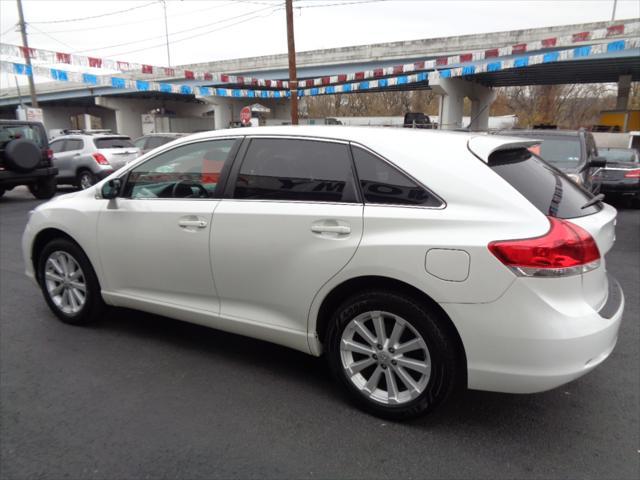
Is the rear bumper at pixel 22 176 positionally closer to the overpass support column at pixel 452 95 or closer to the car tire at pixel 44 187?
the car tire at pixel 44 187

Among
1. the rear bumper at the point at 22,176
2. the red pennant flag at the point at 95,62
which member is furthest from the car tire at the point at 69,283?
the red pennant flag at the point at 95,62

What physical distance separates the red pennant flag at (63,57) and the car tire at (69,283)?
13.7m

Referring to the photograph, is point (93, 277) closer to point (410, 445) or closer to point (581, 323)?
point (410, 445)

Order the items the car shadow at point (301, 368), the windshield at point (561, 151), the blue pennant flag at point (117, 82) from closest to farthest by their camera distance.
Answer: the car shadow at point (301, 368) → the windshield at point (561, 151) → the blue pennant flag at point (117, 82)

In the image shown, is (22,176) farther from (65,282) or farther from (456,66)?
(456,66)

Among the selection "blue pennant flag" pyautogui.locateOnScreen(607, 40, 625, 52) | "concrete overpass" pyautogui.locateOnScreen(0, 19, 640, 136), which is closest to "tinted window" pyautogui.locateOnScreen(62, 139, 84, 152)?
"concrete overpass" pyautogui.locateOnScreen(0, 19, 640, 136)

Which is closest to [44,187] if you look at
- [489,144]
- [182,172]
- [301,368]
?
[182,172]

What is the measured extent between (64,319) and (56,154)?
40.0 ft

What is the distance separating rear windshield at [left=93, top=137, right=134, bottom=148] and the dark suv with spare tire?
1864mm

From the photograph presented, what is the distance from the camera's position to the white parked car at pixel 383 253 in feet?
7.76

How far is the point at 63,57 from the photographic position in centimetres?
1538

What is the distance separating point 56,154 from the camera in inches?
571

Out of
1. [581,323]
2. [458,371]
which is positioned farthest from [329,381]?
[581,323]

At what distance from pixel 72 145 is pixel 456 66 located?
20.1 metres
